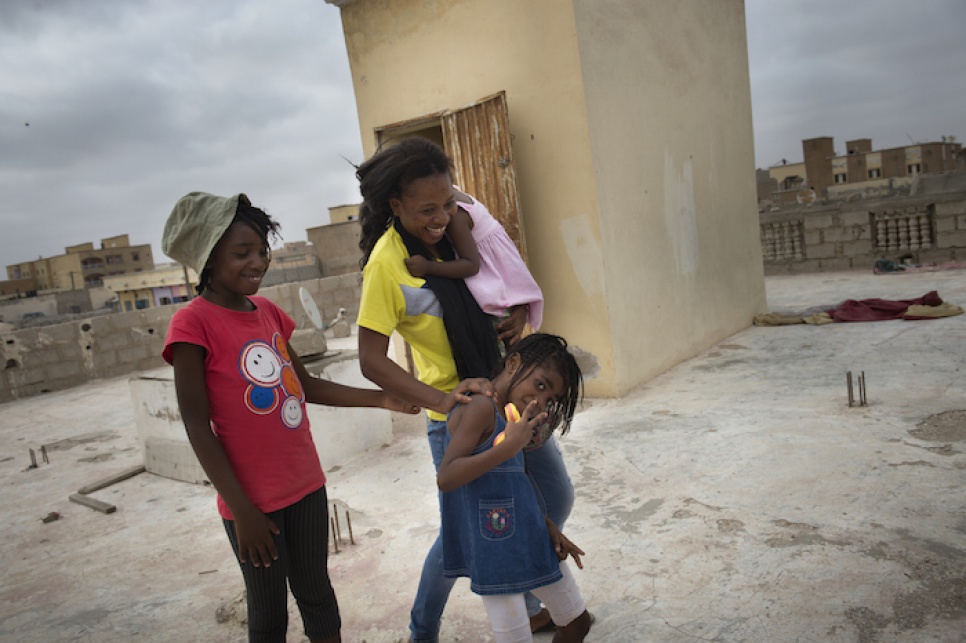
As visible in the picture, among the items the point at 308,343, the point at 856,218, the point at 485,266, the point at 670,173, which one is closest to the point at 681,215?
the point at 670,173

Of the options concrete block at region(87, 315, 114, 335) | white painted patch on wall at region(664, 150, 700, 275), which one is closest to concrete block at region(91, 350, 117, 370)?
concrete block at region(87, 315, 114, 335)

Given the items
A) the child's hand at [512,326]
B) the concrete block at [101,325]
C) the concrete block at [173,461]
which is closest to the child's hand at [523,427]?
the child's hand at [512,326]

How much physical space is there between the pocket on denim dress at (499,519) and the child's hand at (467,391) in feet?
0.87

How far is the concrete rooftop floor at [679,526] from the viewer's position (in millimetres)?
2232

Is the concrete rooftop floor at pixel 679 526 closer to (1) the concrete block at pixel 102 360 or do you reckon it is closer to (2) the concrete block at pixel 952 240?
(1) the concrete block at pixel 102 360

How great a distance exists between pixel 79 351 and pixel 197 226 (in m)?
10.1

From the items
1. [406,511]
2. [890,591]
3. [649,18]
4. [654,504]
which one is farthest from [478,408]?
[649,18]

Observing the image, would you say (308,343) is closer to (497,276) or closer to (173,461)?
(173,461)

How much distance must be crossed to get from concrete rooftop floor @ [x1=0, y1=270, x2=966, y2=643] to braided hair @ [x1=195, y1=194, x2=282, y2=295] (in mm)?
1469

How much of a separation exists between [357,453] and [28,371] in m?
7.60

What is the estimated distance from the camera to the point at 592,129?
502 centimetres

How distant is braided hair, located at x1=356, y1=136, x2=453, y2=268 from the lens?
173cm

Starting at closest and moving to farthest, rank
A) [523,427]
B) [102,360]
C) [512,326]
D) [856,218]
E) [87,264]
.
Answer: [523,427], [512,326], [102,360], [856,218], [87,264]

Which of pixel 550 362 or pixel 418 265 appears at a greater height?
pixel 418 265
